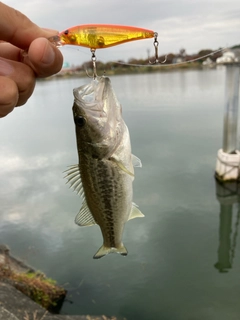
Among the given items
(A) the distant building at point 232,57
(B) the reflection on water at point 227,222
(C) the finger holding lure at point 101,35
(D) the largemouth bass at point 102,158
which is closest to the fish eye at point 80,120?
(D) the largemouth bass at point 102,158

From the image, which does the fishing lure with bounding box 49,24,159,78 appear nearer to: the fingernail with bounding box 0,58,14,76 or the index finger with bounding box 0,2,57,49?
the index finger with bounding box 0,2,57,49

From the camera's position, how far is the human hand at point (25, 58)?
1.59 meters

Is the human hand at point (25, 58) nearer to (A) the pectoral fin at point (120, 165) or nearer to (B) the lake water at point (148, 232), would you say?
(A) the pectoral fin at point (120, 165)

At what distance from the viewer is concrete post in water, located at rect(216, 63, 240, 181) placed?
10.3 metres

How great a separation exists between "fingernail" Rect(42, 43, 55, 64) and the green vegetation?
17.1 ft

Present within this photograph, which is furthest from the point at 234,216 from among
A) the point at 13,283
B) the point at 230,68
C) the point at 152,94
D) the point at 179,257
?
the point at 152,94

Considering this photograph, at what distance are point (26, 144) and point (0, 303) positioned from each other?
14455mm

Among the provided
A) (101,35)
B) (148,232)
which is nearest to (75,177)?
(101,35)

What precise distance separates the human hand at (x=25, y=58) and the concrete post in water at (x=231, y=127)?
9.57 metres

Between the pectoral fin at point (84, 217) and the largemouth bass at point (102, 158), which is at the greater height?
the largemouth bass at point (102, 158)

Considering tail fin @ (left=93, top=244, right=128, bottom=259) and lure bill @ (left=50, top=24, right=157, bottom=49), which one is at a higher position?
lure bill @ (left=50, top=24, right=157, bottom=49)

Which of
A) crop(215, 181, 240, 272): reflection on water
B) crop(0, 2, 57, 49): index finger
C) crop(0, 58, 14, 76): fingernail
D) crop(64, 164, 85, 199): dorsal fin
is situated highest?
crop(0, 2, 57, 49): index finger

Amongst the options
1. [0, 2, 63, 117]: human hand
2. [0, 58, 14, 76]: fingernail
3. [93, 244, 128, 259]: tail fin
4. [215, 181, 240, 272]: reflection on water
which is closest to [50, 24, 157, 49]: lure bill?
[0, 2, 63, 117]: human hand

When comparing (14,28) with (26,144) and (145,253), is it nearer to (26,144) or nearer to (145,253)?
(145,253)
